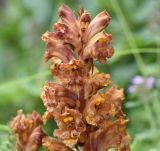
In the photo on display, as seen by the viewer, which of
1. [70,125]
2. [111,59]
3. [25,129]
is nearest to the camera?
[70,125]

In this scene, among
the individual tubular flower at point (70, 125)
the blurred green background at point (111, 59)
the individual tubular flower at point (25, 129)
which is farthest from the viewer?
the blurred green background at point (111, 59)

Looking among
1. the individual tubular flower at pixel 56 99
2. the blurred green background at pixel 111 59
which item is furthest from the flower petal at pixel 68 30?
the blurred green background at pixel 111 59

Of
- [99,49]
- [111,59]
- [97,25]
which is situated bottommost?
[99,49]

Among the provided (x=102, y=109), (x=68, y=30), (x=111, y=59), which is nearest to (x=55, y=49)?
(x=68, y=30)

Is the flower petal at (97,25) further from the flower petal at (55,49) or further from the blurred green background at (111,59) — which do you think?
the blurred green background at (111,59)

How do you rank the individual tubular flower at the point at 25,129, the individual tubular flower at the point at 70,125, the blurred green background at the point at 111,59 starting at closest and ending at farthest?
the individual tubular flower at the point at 70,125 < the individual tubular flower at the point at 25,129 < the blurred green background at the point at 111,59

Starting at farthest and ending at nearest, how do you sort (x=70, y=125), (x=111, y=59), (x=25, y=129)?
(x=111, y=59)
(x=25, y=129)
(x=70, y=125)

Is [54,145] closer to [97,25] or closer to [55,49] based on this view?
[55,49]
